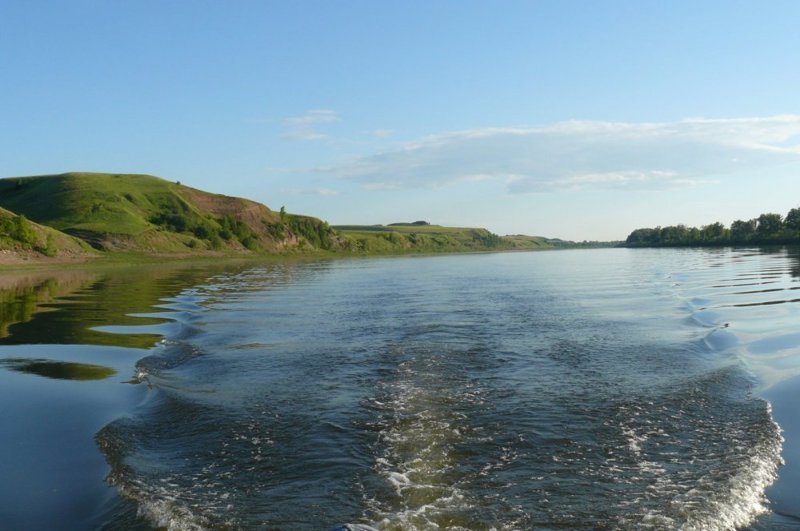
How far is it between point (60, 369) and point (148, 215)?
140m

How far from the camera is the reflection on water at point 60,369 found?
16156 mm

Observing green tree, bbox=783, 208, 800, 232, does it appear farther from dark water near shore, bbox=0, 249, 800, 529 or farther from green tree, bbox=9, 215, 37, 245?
green tree, bbox=9, 215, 37, 245

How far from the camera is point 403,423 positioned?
1213cm

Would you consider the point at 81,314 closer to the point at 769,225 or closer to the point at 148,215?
the point at 148,215

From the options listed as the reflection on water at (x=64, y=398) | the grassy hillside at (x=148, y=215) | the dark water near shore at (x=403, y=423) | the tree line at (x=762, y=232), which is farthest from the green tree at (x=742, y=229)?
the reflection on water at (x=64, y=398)

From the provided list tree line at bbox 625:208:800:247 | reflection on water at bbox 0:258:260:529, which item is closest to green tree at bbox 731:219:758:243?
tree line at bbox 625:208:800:247

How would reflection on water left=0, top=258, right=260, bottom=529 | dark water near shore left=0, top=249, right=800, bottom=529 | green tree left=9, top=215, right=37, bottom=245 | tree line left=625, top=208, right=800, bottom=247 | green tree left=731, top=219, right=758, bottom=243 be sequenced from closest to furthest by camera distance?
1. dark water near shore left=0, top=249, right=800, bottom=529
2. reflection on water left=0, top=258, right=260, bottom=529
3. green tree left=9, top=215, right=37, bottom=245
4. tree line left=625, top=208, right=800, bottom=247
5. green tree left=731, top=219, right=758, bottom=243

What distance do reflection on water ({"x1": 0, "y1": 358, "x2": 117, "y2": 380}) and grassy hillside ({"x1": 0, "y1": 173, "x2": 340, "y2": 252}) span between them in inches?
3596

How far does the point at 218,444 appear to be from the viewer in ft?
36.1

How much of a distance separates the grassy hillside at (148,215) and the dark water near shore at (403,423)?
93351mm

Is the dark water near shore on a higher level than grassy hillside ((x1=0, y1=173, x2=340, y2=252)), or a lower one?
lower

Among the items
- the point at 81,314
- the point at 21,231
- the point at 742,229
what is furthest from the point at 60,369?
the point at 742,229

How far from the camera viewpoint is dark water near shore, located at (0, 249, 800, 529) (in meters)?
8.23

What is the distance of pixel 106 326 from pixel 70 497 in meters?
18.9
